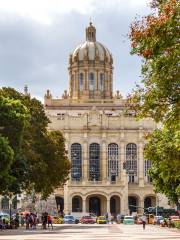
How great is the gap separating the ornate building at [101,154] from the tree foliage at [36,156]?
2315 inches

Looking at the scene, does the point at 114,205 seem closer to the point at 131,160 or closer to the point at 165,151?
the point at 131,160

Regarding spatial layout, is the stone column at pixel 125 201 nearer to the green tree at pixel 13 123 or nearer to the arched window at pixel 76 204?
the arched window at pixel 76 204

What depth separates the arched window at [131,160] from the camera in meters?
133

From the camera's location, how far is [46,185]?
63.2 m

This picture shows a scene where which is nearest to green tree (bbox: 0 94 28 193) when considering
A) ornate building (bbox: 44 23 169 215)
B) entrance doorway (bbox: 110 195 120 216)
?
ornate building (bbox: 44 23 169 215)

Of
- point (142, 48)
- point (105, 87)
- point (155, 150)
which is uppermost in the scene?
point (105, 87)

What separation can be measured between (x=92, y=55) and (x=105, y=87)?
7339 mm

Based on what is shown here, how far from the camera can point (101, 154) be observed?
134375mm

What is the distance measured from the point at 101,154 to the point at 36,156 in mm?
74167

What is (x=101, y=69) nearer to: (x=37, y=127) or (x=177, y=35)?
(x=37, y=127)

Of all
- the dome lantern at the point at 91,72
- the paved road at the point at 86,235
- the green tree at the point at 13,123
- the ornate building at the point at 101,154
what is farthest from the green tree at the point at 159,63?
the dome lantern at the point at 91,72

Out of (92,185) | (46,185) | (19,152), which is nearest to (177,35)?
(19,152)

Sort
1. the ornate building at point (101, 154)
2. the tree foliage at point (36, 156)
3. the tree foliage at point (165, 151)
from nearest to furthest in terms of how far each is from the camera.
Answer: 1. the tree foliage at point (165, 151)
2. the tree foliage at point (36, 156)
3. the ornate building at point (101, 154)

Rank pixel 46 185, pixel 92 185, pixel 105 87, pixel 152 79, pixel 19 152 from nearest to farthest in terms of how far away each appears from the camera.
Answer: pixel 152 79, pixel 19 152, pixel 46 185, pixel 92 185, pixel 105 87
